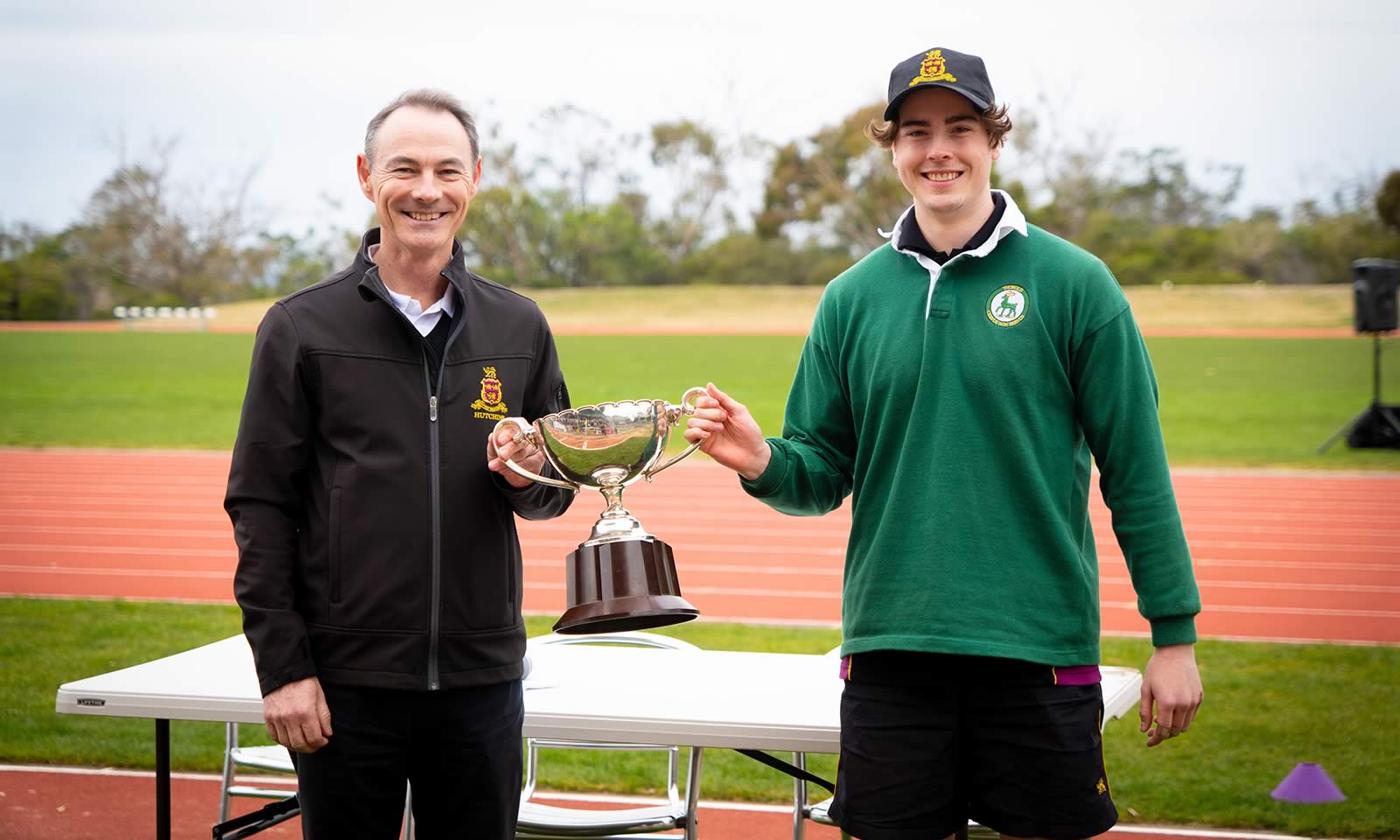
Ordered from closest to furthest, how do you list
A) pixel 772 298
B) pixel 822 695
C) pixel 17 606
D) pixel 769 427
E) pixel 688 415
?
pixel 688 415 → pixel 822 695 → pixel 17 606 → pixel 769 427 → pixel 772 298

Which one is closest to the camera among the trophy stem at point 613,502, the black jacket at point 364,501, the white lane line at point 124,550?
the black jacket at point 364,501

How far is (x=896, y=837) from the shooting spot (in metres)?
2.20

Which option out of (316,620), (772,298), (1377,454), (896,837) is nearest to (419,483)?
(316,620)

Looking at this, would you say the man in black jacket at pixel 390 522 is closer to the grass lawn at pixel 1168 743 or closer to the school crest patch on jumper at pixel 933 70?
the school crest patch on jumper at pixel 933 70

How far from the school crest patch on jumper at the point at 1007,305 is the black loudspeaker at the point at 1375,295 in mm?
13608

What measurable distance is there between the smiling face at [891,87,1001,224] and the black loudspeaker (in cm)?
1355

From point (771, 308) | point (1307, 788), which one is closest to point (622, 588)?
point (1307, 788)

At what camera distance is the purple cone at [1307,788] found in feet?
14.4

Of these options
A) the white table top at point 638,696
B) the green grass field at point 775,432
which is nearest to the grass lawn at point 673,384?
the green grass field at point 775,432

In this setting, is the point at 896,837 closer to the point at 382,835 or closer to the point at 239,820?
the point at 382,835

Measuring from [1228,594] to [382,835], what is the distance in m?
7.03

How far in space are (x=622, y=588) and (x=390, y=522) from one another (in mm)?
428

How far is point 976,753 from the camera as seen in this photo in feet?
7.33

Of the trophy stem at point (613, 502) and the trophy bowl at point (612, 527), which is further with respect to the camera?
the trophy stem at point (613, 502)
